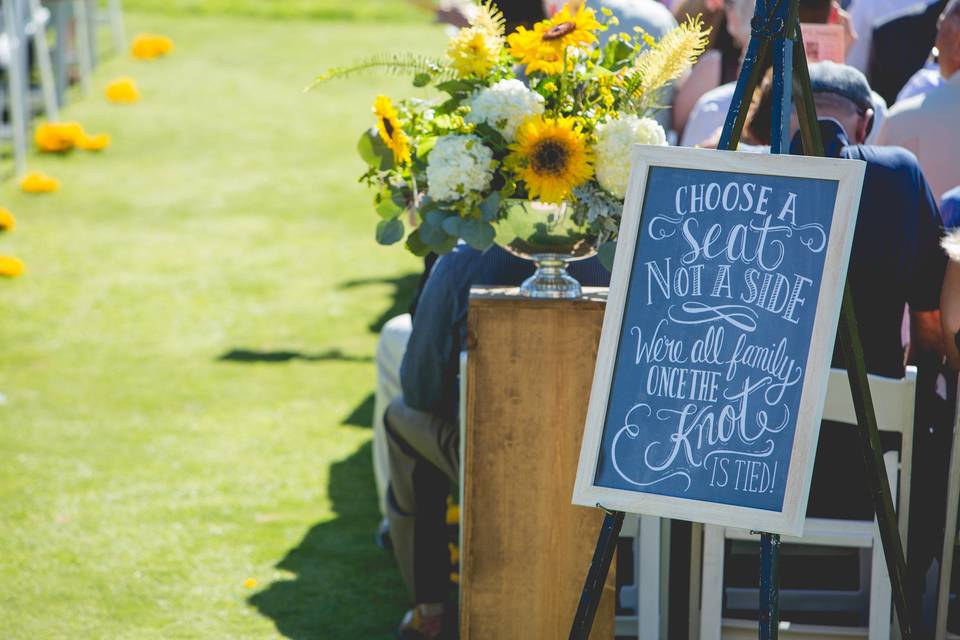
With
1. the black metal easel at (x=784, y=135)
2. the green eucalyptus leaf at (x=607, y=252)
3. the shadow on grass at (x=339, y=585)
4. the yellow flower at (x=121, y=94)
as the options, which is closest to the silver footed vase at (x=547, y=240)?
the green eucalyptus leaf at (x=607, y=252)

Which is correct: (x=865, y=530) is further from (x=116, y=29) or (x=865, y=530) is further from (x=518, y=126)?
(x=116, y=29)

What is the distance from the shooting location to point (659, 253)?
234 cm

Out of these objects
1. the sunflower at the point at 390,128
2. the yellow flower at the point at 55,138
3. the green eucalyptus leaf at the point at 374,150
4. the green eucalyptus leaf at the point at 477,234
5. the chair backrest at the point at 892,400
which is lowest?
the yellow flower at the point at 55,138

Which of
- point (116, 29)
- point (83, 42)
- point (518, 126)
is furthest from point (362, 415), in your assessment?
point (116, 29)

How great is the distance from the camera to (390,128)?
101 inches

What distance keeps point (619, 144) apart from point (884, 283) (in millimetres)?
788

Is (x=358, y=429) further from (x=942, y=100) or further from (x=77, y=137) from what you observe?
(x=77, y=137)

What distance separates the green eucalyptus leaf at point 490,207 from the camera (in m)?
2.50

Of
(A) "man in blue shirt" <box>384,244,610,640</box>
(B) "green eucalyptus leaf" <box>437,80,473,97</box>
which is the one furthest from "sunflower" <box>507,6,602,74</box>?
(A) "man in blue shirt" <box>384,244,610,640</box>

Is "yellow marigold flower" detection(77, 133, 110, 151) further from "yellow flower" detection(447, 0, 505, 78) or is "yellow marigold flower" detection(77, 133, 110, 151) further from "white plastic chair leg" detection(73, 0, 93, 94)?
"yellow flower" detection(447, 0, 505, 78)

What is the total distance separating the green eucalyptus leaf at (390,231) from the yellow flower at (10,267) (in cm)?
503

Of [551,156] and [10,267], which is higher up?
A: [551,156]

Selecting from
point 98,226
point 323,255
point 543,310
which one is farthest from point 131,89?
point 543,310

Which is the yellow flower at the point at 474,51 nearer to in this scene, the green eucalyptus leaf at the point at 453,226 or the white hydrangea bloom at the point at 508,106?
the white hydrangea bloom at the point at 508,106
